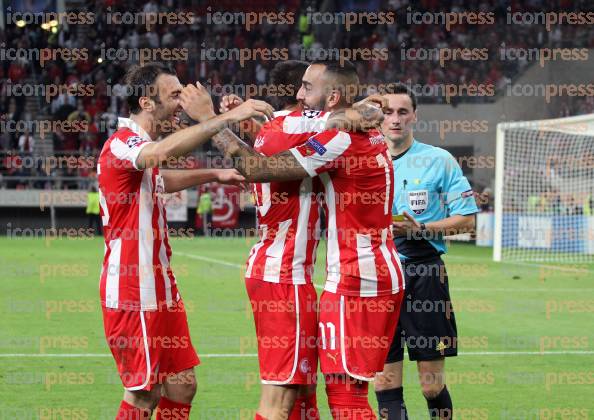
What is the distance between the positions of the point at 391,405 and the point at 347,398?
136cm

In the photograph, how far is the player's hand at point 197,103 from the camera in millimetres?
5230

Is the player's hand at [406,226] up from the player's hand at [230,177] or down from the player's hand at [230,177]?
down

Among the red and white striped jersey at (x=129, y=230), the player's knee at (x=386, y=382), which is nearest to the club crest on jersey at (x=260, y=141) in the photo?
the red and white striped jersey at (x=129, y=230)

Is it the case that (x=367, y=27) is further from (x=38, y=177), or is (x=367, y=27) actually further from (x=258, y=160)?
(x=258, y=160)

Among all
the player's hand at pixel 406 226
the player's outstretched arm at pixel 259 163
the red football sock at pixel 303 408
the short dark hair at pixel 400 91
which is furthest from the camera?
the short dark hair at pixel 400 91

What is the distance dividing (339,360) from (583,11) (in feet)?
111

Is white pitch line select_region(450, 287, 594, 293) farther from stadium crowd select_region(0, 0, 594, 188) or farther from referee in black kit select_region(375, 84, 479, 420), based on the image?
stadium crowd select_region(0, 0, 594, 188)

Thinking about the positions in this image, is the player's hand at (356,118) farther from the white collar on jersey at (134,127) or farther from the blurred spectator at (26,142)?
the blurred spectator at (26,142)

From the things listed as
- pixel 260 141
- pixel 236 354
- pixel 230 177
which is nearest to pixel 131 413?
pixel 230 177

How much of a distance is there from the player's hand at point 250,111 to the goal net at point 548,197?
60.8 ft

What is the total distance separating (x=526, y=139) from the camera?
82.7 feet

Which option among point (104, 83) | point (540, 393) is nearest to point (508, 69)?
point (104, 83)

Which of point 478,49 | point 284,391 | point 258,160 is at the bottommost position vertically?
point 284,391

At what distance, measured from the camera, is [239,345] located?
11.1m
